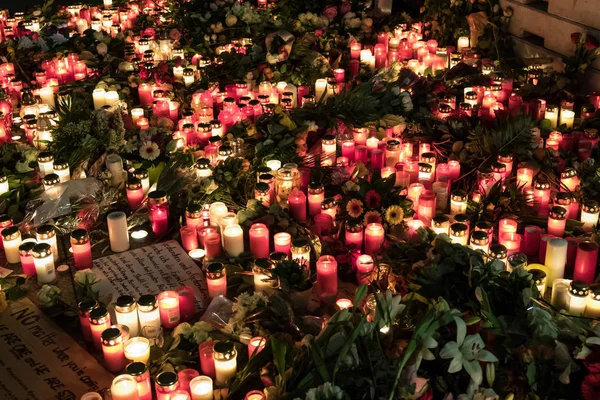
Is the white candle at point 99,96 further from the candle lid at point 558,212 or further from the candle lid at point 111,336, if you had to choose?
the candle lid at point 558,212

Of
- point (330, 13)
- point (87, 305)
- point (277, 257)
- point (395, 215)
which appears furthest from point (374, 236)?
point (330, 13)

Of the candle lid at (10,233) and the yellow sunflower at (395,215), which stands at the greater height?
the yellow sunflower at (395,215)

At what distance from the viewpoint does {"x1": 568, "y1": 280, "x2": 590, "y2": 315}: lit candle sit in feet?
8.47

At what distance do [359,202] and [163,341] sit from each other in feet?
3.22

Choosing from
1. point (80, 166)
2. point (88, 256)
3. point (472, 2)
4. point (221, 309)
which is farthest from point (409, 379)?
point (472, 2)

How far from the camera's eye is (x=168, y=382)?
224cm

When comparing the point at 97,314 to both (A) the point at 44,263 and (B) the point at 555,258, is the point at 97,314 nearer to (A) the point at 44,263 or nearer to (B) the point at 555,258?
(A) the point at 44,263

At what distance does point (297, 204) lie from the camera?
3.32 m

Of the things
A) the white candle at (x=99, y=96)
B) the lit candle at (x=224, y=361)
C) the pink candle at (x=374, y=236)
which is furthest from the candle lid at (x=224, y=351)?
the white candle at (x=99, y=96)

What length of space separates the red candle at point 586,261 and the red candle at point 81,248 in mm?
1846

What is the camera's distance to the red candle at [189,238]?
321cm

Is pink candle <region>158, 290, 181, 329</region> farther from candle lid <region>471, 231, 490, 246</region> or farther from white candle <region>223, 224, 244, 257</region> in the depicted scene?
candle lid <region>471, 231, 490, 246</region>

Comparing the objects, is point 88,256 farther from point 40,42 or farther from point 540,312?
point 40,42

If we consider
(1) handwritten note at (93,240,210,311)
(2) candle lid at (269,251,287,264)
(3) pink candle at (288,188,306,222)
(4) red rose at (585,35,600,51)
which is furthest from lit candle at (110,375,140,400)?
(4) red rose at (585,35,600,51)
